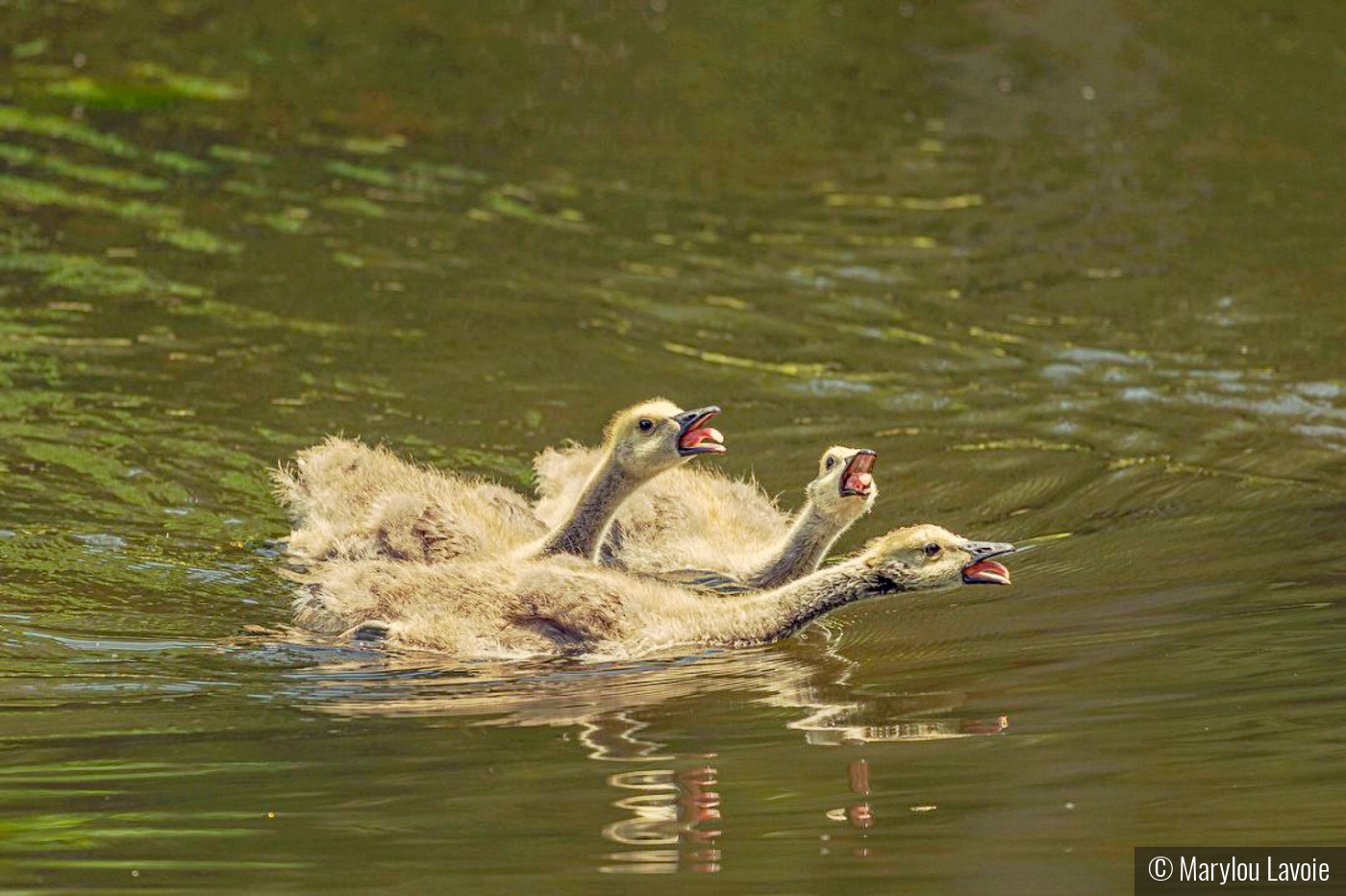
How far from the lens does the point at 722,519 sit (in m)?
10.3

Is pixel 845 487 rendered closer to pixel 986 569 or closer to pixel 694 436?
pixel 694 436

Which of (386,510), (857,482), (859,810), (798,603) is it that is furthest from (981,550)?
(386,510)

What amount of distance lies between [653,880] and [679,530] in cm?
458

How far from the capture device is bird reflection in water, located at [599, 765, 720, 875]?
5832mm

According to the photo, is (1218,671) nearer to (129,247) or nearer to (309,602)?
(309,602)

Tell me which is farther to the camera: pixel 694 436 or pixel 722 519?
pixel 722 519

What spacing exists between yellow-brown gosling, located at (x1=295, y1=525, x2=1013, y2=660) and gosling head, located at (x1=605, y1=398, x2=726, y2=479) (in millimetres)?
588

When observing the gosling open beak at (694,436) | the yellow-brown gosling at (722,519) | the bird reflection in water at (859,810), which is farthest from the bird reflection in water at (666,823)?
the yellow-brown gosling at (722,519)

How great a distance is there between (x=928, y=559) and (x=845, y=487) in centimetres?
79

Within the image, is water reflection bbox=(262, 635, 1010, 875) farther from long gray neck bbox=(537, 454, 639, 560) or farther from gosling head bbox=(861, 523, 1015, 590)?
long gray neck bbox=(537, 454, 639, 560)

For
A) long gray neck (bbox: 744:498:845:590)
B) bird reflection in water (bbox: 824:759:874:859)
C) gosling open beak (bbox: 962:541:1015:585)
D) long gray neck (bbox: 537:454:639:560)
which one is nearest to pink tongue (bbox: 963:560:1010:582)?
gosling open beak (bbox: 962:541:1015:585)

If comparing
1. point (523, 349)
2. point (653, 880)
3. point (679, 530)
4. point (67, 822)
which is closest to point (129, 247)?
point (523, 349)

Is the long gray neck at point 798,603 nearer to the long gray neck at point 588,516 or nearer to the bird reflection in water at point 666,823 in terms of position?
the long gray neck at point 588,516

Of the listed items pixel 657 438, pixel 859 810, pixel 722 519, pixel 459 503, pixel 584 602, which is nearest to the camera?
pixel 859 810
